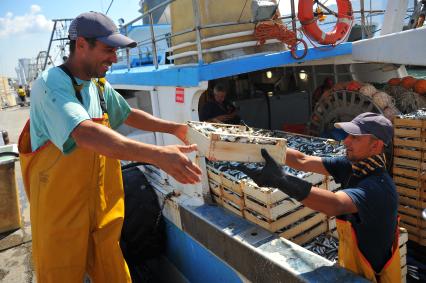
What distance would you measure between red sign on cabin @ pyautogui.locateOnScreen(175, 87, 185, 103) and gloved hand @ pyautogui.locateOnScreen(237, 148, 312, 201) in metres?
2.06

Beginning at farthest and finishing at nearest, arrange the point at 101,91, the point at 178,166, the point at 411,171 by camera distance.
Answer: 1. the point at 411,171
2. the point at 101,91
3. the point at 178,166

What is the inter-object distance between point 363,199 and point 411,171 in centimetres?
207

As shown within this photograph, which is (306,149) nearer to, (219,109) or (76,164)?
(219,109)

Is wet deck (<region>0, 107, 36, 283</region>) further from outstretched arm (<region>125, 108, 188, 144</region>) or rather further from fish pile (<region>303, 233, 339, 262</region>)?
fish pile (<region>303, 233, 339, 262</region>)

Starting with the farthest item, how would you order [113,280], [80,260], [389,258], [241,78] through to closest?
1. [241,78]
2. [113,280]
3. [80,260]
4. [389,258]

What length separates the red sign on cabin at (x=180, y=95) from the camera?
4172 millimetres

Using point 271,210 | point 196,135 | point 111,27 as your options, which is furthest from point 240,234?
point 111,27

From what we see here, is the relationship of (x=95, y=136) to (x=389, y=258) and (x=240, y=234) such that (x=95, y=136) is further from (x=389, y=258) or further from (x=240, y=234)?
(x=389, y=258)

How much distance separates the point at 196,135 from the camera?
8.60 feet

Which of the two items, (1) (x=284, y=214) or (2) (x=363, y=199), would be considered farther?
(1) (x=284, y=214)

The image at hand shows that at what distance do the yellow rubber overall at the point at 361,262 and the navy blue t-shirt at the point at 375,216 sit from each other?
0.04 m

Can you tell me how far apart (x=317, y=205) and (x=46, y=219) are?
175 centimetres

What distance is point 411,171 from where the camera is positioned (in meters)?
3.85

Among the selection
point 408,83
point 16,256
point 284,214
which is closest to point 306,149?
point 284,214
